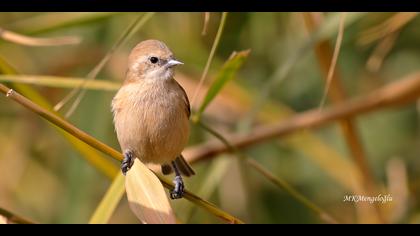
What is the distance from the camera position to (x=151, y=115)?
3.00 metres

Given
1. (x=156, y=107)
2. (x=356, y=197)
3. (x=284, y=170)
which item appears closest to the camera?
(x=156, y=107)

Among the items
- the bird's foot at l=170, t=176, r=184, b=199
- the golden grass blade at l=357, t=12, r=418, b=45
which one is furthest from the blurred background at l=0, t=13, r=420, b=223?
the bird's foot at l=170, t=176, r=184, b=199

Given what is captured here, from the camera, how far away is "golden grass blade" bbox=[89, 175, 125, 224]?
269 cm

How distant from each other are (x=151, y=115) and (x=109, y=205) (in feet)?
1.42

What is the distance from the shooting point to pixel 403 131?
5004 mm

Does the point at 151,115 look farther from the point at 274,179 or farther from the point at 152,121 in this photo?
the point at 274,179

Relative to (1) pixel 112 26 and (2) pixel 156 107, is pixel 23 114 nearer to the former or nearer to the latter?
(1) pixel 112 26

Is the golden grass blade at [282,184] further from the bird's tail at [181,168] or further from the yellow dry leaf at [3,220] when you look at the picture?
the yellow dry leaf at [3,220]

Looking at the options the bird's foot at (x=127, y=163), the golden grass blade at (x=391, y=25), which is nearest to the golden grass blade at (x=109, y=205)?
the bird's foot at (x=127, y=163)

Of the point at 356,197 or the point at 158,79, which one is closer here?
the point at 158,79

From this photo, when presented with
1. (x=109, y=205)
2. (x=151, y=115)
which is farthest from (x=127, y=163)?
(x=151, y=115)

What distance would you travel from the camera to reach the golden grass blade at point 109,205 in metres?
2.69
